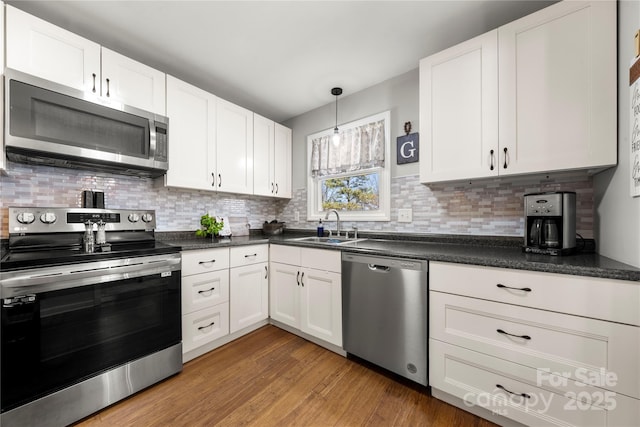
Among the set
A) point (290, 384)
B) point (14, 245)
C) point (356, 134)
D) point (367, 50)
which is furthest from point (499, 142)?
point (14, 245)

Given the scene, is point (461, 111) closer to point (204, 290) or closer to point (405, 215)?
point (405, 215)

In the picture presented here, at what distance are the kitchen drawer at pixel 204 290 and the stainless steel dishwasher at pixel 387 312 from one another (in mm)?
1038

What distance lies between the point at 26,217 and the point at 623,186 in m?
3.36

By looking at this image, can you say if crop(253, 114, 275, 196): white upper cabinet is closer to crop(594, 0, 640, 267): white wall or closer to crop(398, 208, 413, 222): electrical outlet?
crop(398, 208, 413, 222): electrical outlet

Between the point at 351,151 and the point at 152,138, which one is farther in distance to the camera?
the point at 351,151

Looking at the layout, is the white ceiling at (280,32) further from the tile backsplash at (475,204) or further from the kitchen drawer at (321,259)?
the kitchen drawer at (321,259)

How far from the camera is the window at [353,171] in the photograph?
246cm

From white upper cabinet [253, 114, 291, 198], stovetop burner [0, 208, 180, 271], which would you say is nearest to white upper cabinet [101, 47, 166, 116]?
stovetop burner [0, 208, 180, 271]

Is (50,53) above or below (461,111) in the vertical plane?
above

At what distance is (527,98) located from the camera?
4.73ft

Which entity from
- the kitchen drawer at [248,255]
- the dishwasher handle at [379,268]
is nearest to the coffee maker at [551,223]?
the dishwasher handle at [379,268]

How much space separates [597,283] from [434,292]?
679 mm

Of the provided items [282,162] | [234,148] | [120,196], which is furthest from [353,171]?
[120,196]

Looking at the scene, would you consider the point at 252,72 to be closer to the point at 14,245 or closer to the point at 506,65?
the point at 506,65
